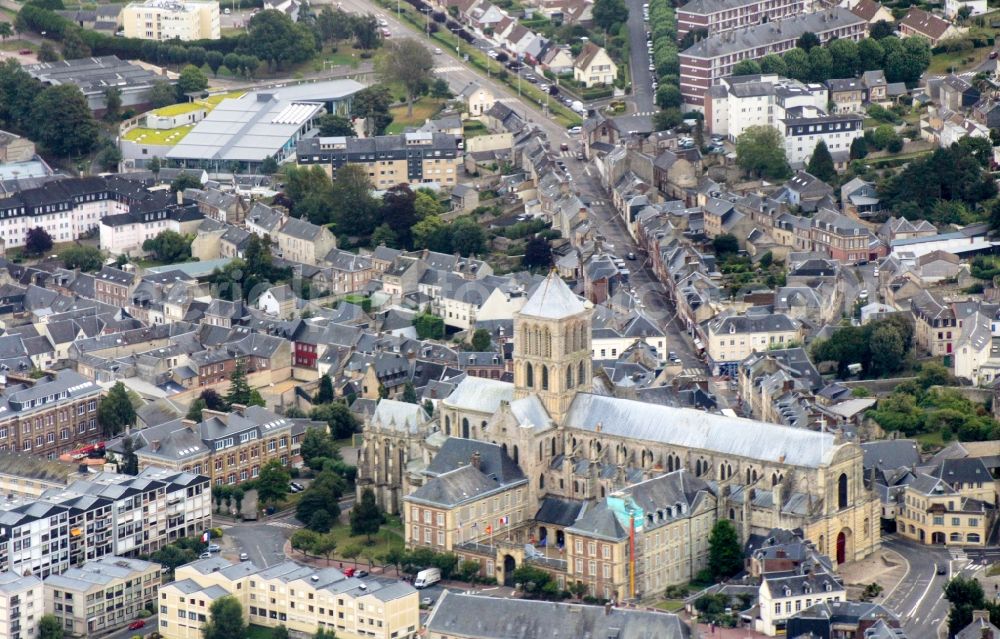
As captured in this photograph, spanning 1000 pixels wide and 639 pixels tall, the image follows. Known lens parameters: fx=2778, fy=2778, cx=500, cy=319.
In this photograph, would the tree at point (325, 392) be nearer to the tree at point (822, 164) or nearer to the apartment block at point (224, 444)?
the apartment block at point (224, 444)

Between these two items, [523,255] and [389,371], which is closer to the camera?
[389,371]

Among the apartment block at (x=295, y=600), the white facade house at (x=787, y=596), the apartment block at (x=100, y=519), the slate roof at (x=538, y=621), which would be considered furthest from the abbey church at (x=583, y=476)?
the apartment block at (x=100, y=519)

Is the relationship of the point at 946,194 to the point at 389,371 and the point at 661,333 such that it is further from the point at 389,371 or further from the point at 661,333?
the point at 389,371

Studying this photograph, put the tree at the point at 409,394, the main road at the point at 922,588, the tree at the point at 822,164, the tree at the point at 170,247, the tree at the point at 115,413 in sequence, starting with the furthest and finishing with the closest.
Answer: the tree at the point at 822,164
the tree at the point at 170,247
the tree at the point at 409,394
the tree at the point at 115,413
the main road at the point at 922,588

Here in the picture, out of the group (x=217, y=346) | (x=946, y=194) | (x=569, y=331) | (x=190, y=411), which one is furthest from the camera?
(x=946, y=194)

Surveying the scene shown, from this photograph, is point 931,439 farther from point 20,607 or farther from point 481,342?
point 20,607

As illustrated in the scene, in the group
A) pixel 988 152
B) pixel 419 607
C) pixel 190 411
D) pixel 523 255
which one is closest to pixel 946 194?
pixel 988 152

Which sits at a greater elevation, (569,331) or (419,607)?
(569,331)
